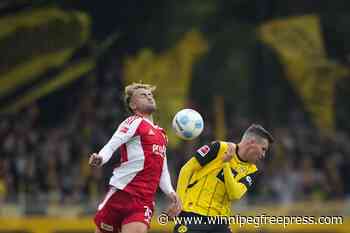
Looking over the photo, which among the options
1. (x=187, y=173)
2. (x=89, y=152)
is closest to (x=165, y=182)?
(x=187, y=173)

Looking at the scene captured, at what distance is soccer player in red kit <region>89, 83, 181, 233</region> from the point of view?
984 centimetres

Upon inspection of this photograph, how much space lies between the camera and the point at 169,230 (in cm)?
1783

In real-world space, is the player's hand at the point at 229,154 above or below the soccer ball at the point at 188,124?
below

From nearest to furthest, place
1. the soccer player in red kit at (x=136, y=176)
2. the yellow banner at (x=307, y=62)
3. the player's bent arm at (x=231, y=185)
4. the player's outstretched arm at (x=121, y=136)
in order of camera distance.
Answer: the player's outstretched arm at (x=121, y=136)
the soccer player in red kit at (x=136, y=176)
the player's bent arm at (x=231, y=185)
the yellow banner at (x=307, y=62)

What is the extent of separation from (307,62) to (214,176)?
10996 millimetres

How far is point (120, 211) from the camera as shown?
32.5 feet

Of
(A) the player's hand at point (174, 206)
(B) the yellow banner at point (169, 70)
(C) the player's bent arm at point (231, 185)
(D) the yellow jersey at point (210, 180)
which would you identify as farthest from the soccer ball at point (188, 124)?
(B) the yellow banner at point (169, 70)

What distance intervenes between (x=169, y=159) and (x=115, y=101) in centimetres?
172

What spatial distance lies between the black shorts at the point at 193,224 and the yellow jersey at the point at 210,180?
0.17 ft

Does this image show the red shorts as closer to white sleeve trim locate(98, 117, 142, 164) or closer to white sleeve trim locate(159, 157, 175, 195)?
white sleeve trim locate(159, 157, 175, 195)

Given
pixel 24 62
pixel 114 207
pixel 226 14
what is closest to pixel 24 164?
pixel 24 62

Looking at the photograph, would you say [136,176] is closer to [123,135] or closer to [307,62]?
[123,135]

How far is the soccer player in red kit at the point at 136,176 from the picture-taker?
32.3 ft

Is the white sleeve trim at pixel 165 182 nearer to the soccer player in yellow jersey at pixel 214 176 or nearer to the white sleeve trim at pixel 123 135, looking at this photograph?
the soccer player in yellow jersey at pixel 214 176
